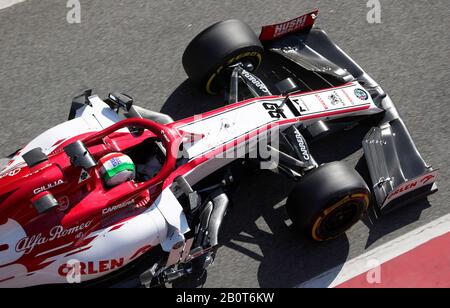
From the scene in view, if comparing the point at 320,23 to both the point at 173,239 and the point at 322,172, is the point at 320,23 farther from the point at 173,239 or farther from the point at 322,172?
the point at 173,239

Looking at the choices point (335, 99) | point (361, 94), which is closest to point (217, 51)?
point (335, 99)

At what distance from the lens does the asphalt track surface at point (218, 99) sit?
737cm

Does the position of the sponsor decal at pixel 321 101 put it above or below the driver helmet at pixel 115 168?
below

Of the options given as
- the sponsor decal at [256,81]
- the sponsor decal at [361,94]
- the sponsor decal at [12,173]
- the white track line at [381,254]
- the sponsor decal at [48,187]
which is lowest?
the white track line at [381,254]

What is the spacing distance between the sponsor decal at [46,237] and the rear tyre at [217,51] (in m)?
2.72

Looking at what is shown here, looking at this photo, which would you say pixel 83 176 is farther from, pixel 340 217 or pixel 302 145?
pixel 340 217

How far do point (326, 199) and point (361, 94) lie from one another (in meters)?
1.83

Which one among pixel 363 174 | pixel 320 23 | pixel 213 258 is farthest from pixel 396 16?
pixel 213 258

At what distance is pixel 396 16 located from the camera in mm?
9953

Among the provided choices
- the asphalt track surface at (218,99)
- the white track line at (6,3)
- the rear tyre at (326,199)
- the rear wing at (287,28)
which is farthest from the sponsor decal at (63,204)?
the white track line at (6,3)

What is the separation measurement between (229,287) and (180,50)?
375 centimetres

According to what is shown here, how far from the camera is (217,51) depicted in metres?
8.07

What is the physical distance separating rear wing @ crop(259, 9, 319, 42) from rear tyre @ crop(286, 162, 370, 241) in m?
2.47

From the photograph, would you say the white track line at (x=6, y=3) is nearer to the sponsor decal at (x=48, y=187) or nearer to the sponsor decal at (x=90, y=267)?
the sponsor decal at (x=48, y=187)
